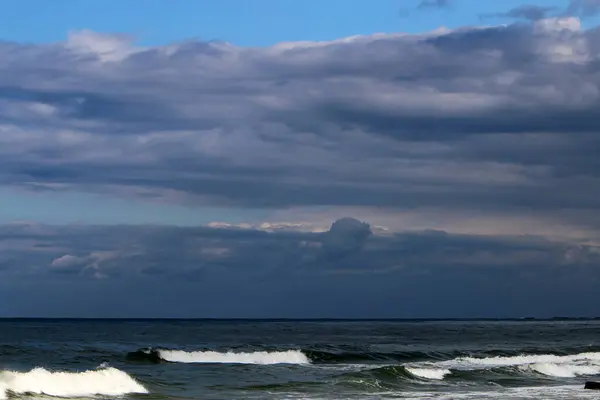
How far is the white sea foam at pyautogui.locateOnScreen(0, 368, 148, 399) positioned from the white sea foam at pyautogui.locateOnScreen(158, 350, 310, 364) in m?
18.4

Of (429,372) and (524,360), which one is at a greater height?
(524,360)

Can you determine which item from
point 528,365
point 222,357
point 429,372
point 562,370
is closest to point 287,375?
point 429,372

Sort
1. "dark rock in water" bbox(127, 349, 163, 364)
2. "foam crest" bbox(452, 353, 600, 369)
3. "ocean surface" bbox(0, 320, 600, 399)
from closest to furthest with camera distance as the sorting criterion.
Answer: "ocean surface" bbox(0, 320, 600, 399) → "dark rock in water" bbox(127, 349, 163, 364) → "foam crest" bbox(452, 353, 600, 369)

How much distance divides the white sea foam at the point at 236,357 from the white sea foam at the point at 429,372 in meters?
12.0

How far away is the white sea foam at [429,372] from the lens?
4631 cm

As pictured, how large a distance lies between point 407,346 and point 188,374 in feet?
118

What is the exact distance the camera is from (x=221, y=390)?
1519 inches

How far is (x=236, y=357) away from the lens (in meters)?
63.1

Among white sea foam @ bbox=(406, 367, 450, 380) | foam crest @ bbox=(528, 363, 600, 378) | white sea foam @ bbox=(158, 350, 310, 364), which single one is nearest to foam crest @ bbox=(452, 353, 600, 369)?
foam crest @ bbox=(528, 363, 600, 378)

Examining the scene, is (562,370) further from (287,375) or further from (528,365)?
(287,375)

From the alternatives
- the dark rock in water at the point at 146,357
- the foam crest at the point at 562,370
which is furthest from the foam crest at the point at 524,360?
the dark rock in water at the point at 146,357

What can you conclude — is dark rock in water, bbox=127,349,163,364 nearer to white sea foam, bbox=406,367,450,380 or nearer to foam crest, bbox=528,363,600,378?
white sea foam, bbox=406,367,450,380

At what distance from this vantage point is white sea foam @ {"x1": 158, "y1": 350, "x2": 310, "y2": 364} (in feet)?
196

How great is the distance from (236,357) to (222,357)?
3.86ft
